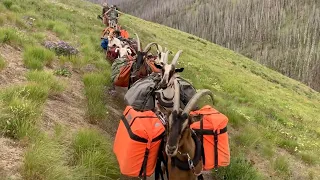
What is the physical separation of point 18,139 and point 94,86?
4.26 metres

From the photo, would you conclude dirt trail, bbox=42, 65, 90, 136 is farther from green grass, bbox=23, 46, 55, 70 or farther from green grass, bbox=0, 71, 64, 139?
green grass, bbox=23, 46, 55, 70

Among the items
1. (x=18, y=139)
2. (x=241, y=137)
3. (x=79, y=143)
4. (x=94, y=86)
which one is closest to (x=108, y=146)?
(x=79, y=143)

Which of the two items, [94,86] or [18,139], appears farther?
[94,86]

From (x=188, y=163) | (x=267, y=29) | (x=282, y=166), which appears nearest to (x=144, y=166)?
(x=188, y=163)

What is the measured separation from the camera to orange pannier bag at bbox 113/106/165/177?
557 centimetres

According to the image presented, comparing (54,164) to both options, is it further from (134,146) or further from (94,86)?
(94,86)

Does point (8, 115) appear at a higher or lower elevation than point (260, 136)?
higher

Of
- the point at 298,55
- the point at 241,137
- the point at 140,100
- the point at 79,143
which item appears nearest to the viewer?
the point at 79,143

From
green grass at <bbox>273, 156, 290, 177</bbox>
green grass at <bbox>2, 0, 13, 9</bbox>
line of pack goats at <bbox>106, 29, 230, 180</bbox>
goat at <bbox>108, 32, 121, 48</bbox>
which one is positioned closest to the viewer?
line of pack goats at <bbox>106, 29, 230, 180</bbox>

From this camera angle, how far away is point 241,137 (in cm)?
1088

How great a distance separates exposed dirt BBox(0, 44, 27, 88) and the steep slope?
11443 centimetres

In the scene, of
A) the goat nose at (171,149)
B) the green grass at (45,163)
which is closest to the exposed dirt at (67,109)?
the green grass at (45,163)

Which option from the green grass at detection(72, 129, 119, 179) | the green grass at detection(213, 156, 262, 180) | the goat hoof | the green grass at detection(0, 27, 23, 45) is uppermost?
the green grass at detection(0, 27, 23, 45)

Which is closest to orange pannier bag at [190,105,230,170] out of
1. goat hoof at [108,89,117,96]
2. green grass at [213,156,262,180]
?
green grass at [213,156,262,180]
